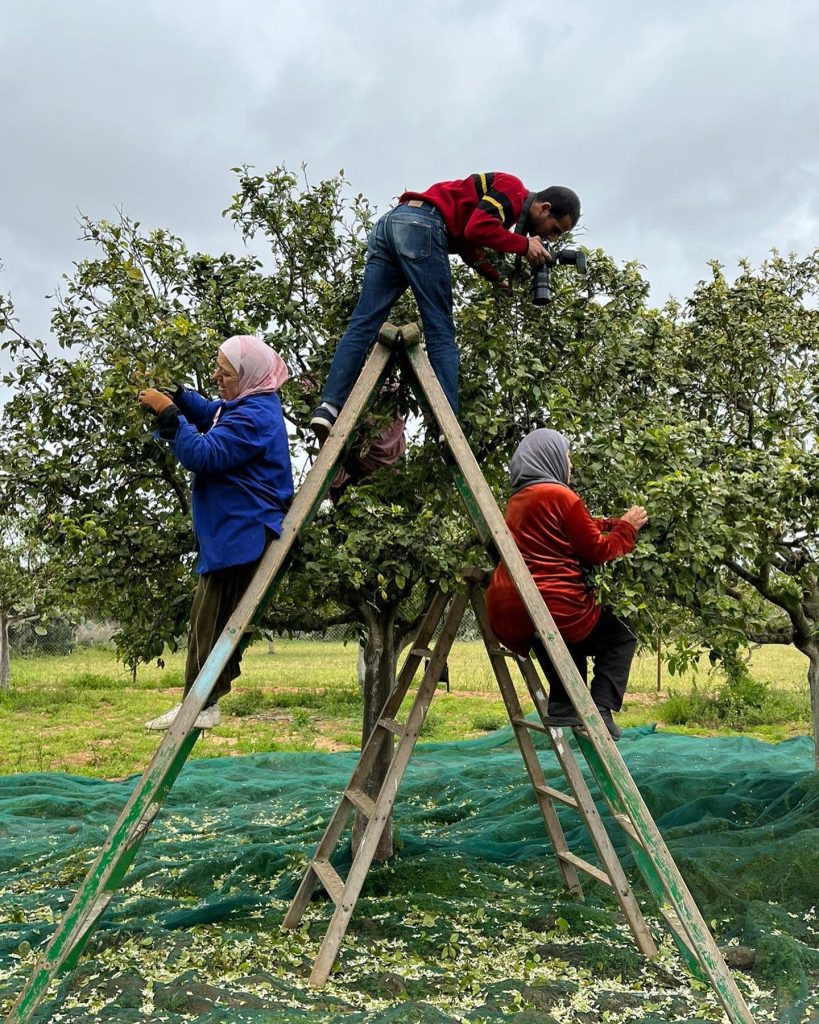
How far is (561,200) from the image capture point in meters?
4.68

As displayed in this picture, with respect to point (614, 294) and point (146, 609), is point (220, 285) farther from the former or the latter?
point (614, 294)

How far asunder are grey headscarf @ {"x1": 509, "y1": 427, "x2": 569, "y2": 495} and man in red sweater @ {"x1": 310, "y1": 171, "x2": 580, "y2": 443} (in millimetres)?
451

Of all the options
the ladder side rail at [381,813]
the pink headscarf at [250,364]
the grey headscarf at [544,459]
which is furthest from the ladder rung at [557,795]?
the pink headscarf at [250,364]

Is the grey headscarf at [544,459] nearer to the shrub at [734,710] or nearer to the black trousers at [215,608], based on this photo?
the black trousers at [215,608]

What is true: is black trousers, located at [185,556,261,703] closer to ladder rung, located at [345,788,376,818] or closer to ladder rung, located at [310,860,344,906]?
ladder rung, located at [345,788,376,818]

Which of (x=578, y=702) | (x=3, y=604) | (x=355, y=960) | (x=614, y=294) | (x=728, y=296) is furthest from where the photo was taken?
(x=3, y=604)

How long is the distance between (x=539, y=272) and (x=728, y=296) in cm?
353

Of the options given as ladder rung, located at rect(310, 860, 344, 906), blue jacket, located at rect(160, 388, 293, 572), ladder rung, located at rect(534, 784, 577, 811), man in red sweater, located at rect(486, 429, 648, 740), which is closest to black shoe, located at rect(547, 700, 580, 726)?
man in red sweater, located at rect(486, 429, 648, 740)

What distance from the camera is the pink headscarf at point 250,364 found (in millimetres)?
4277

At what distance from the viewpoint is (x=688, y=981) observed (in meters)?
4.77

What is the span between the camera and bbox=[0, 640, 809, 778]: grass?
1337 centimetres

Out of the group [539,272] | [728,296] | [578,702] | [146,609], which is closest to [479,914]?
[578,702]

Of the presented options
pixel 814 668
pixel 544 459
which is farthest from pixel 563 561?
pixel 814 668

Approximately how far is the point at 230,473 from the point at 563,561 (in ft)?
5.73
